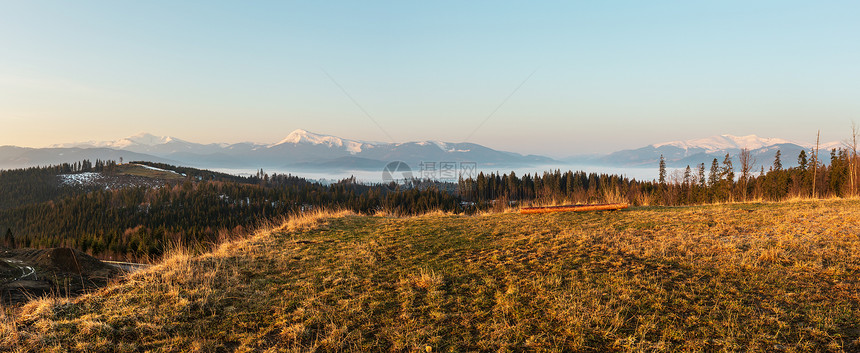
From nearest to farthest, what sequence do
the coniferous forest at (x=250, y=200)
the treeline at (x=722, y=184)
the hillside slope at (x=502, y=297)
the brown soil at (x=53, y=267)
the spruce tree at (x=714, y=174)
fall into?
the hillside slope at (x=502, y=297), the brown soil at (x=53, y=267), the treeline at (x=722, y=184), the coniferous forest at (x=250, y=200), the spruce tree at (x=714, y=174)

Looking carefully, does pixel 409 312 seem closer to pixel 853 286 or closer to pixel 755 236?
pixel 853 286

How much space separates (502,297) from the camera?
6.54m

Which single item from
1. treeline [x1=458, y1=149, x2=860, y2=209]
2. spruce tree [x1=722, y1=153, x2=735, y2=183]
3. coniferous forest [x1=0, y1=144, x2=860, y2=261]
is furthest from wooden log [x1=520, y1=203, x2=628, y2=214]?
spruce tree [x1=722, y1=153, x2=735, y2=183]

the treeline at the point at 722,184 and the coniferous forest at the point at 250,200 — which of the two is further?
the coniferous forest at the point at 250,200

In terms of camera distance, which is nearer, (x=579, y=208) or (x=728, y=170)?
(x=579, y=208)

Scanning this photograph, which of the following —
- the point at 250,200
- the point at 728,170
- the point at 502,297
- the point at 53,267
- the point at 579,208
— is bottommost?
the point at 250,200

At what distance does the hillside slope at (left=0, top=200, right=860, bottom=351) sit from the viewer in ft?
17.0

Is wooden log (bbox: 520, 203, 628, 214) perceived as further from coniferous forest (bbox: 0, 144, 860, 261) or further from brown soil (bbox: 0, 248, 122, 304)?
coniferous forest (bbox: 0, 144, 860, 261)

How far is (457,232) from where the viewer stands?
12.9 metres

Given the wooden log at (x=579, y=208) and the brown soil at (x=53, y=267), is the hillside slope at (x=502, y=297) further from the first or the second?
the brown soil at (x=53, y=267)

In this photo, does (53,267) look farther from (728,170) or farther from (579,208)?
(728,170)

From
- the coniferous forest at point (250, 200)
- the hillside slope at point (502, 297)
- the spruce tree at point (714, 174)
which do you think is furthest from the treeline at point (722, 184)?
the hillside slope at point (502, 297)

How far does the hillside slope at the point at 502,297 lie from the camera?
5.19 metres

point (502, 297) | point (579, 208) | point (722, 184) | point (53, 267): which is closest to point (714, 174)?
point (722, 184)
